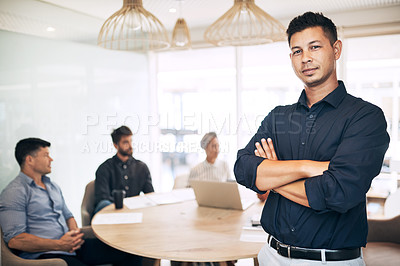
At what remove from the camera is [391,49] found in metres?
4.48

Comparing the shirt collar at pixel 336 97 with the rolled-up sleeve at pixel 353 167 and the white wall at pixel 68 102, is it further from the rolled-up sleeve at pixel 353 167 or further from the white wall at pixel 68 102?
the white wall at pixel 68 102

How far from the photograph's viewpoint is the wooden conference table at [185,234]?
77.5 inches

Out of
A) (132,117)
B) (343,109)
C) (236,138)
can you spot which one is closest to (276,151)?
(343,109)

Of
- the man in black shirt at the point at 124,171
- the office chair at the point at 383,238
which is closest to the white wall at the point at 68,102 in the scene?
the man in black shirt at the point at 124,171

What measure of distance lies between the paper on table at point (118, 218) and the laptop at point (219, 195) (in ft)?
1.63

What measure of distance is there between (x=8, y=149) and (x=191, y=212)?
1.94m

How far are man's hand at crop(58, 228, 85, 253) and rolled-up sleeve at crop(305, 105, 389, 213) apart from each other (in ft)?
6.01

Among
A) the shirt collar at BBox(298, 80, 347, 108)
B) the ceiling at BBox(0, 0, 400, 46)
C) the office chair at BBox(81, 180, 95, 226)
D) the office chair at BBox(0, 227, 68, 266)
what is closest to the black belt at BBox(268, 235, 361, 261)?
the shirt collar at BBox(298, 80, 347, 108)

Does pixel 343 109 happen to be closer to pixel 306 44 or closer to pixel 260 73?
pixel 306 44

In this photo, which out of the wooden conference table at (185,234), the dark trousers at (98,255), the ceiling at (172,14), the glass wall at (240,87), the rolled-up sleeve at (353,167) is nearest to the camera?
the rolled-up sleeve at (353,167)

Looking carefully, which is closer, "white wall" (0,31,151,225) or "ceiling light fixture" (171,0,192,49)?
"ceiling light fixture" (171,0,192,49)

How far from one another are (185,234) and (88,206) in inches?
59.5

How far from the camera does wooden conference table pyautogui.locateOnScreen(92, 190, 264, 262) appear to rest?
197 cm

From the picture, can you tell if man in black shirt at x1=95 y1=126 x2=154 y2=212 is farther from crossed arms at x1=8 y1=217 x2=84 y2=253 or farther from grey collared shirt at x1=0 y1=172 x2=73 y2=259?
crossed arms at x1=8 y1=217 x2=84 y2=253
